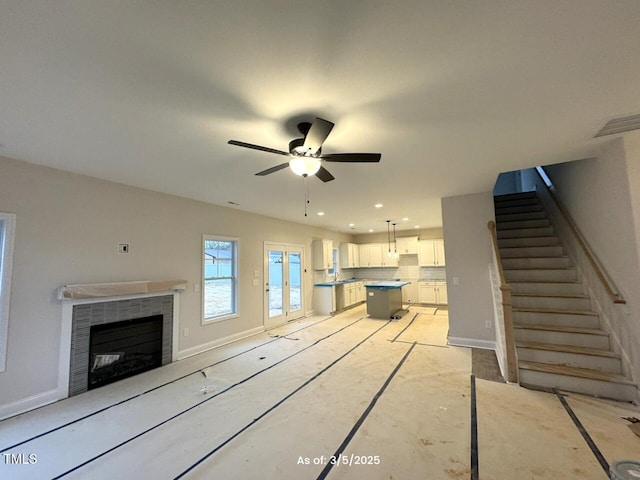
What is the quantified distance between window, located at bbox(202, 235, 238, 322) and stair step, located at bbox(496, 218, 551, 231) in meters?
5.39

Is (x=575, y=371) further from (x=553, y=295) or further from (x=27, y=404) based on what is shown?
(x=27, y=404)

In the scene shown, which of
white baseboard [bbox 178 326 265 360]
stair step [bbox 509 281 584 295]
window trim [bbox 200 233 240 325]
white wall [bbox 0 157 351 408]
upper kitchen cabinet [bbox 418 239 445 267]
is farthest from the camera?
upper kitchen cabinet [bbox 418 239 445 267]

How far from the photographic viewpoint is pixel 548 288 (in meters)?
4.05

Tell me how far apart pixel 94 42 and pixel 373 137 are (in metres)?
2.07

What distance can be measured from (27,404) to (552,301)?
21.6ft

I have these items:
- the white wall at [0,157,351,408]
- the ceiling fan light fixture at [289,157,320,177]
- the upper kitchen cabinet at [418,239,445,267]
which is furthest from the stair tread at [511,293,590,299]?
the white wall at [0,157,351,408]

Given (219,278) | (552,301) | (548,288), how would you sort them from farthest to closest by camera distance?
(219,278)
(548,288)
(552,301)

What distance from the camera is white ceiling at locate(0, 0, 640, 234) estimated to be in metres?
1.32

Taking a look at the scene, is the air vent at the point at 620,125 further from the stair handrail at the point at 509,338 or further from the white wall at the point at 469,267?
the white wall at the point at 469,267

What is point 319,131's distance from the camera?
6.46 ft

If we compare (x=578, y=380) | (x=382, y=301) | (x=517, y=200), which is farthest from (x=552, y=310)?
(x=382, y=301)

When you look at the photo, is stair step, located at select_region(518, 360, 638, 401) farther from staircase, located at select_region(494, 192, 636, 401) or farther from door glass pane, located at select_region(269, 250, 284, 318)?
door glass pane, located at select_region(269, 250, 284, 318)

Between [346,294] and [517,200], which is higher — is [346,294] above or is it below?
below

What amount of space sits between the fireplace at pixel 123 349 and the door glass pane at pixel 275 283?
104 inches
